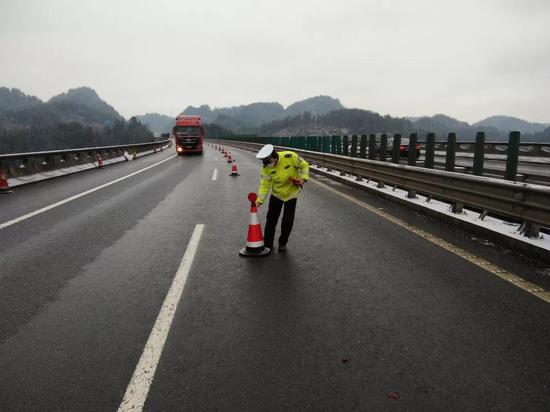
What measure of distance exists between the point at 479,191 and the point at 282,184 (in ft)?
11.6

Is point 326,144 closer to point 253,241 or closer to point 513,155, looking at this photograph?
point 513,155

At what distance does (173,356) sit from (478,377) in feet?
6.98

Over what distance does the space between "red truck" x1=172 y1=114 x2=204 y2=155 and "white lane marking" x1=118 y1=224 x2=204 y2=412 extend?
94.5 ft

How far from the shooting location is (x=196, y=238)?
260 inches

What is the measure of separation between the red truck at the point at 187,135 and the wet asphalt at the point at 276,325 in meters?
26.6

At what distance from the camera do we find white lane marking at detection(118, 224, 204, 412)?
2592 mm

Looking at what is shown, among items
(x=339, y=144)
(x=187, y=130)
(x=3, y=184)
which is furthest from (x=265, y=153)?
(x=187, y=130)

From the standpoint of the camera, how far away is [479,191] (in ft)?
23.2

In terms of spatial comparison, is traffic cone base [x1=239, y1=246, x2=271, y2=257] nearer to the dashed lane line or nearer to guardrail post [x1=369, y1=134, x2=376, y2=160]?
the dashed lane line

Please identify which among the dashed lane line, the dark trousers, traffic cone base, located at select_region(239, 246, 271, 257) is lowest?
traffic cone base, located at select_region(239, 246, 271, 257)

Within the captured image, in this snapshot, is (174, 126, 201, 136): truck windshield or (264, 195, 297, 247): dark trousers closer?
(264, 195, 297, 247): dark trousers

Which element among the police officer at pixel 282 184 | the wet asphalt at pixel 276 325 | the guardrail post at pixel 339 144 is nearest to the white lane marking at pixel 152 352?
the wet asphalt at pixel 276 325

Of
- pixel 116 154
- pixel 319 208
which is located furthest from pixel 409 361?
pixel 116 154

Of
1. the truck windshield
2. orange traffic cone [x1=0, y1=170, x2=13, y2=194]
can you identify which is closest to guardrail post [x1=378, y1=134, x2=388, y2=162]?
orange traffic cone [x1=0, y1=170, x2=13, y2=194]
